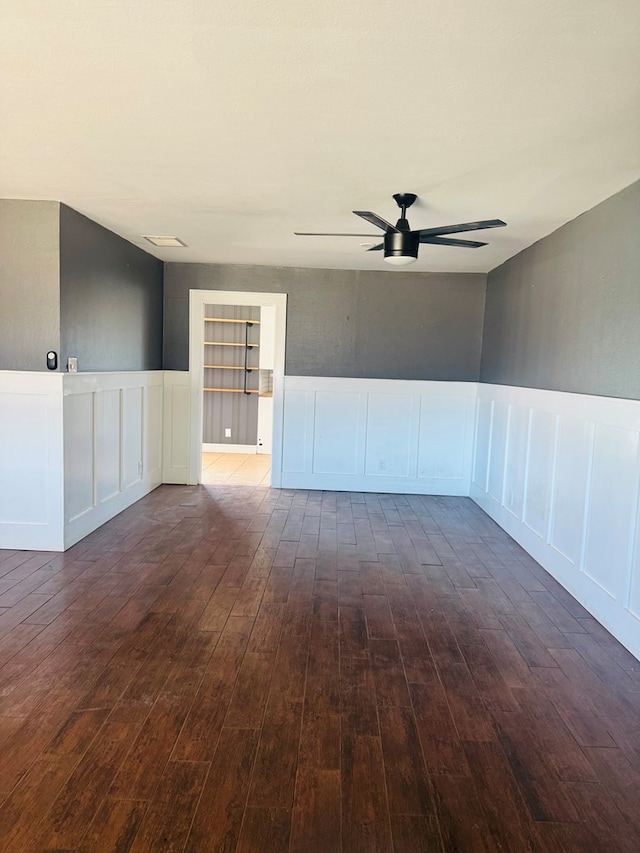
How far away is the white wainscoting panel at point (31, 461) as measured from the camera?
362 cm

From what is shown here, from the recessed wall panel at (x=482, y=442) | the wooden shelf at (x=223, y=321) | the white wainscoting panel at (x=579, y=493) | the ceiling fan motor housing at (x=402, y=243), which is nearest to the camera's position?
the white wainscoting panel at (x=579, y=493)

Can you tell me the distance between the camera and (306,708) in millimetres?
2117

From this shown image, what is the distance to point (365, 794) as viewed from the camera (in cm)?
170

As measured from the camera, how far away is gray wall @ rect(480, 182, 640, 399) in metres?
2.91

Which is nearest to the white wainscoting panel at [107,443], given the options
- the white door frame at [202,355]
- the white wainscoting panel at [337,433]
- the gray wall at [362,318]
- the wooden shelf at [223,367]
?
the white door frame at [202,355]

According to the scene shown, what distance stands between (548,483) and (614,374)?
1.06 m

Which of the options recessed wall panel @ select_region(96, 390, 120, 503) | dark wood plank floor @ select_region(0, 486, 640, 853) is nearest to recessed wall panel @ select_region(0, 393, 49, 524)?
dark wood plank floor @ select_region(0, 486, 640, 853)

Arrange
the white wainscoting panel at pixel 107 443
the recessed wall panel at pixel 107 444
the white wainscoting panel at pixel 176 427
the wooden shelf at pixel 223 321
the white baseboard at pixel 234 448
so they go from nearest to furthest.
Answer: the white wainscoting panel at pixel 107 443, the recessed wall panel at pixel 107 444, the white wainscoting panel at pixel 176 427, the wooden shelf at pixel 223 321, the white baseboard at pixel 234 448

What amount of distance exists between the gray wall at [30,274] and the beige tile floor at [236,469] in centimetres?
293

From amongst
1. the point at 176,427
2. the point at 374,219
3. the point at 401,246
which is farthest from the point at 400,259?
the point at 176,427

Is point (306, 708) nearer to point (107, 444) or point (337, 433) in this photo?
point (107, 444)

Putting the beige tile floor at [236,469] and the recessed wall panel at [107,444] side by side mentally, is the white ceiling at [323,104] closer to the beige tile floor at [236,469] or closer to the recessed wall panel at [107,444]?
the recessed wall panel at [107,444]

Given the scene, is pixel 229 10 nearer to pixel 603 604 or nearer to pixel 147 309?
pixel 603 604

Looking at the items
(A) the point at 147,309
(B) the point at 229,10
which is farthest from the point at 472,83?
(A) the point at 147,309
